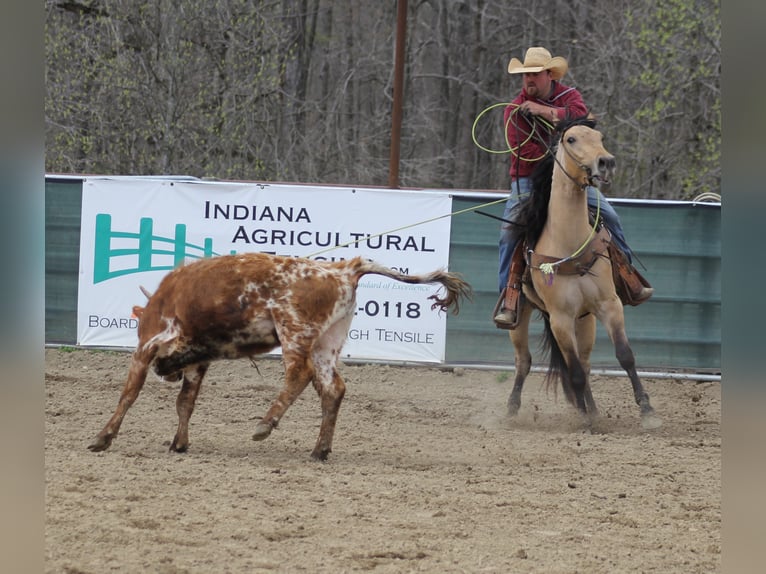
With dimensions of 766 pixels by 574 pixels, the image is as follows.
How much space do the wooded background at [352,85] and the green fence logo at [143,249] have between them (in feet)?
19.8

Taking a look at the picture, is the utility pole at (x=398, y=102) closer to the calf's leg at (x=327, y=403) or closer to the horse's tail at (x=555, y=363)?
the horse's tail at (x=555, y=363)

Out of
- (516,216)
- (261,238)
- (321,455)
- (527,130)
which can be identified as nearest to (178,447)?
(321,455)

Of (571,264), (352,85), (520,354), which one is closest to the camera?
(571,264)

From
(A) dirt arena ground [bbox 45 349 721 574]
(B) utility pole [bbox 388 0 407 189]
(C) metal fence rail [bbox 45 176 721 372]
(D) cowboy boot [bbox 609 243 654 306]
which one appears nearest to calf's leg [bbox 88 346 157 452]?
(A) dirt arena ground [bbox 45 349 721 574]

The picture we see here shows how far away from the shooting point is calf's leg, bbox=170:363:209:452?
653 centimetres

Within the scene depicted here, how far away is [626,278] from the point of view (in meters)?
8.12

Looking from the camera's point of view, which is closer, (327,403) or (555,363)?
(327,403)

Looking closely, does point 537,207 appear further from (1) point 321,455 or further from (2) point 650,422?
(1) point 321,455

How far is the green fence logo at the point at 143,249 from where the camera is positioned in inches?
431

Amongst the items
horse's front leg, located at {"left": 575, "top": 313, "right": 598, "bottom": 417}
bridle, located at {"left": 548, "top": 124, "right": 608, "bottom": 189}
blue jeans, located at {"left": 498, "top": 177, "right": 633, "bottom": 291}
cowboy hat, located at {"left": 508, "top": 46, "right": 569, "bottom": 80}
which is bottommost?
horse's front leg, located at {"left": 575, "top": 313, "right": 598, "bottom": 417}

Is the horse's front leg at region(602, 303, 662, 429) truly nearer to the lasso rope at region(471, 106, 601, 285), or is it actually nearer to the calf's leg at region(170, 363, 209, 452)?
the lasso rope at region(471, 106, 601, 285)

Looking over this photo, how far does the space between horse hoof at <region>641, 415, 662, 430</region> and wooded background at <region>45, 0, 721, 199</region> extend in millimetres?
9754

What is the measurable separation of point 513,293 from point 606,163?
1.54 metres

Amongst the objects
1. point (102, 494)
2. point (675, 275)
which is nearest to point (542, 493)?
point (102, 494)
